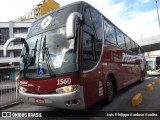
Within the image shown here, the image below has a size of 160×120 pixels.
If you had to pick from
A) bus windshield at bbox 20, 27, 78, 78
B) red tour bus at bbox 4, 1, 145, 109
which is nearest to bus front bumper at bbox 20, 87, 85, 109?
red tour bus at bbox 4, 1, 145, 109

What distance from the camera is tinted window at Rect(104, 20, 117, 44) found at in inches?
329

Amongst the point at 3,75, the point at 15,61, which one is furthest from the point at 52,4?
the point at 3,75

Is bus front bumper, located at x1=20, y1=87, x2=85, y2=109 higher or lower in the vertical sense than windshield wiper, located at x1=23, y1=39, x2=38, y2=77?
lower

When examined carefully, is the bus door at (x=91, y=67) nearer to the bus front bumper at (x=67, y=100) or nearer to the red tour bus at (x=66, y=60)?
the red tour bus at (x=66, y=60)

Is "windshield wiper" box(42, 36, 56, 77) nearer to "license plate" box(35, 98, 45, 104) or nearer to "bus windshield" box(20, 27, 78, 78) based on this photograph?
"bus windshield" box(20, 27, 78, 78)

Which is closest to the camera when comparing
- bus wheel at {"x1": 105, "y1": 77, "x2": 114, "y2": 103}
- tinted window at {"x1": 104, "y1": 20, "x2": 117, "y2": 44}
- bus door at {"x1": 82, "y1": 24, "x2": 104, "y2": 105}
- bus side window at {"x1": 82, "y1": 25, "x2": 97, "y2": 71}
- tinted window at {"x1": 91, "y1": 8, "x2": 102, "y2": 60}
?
bus door at {"x1": 82, "y1": 24, "x2": 104, "y2": 105}

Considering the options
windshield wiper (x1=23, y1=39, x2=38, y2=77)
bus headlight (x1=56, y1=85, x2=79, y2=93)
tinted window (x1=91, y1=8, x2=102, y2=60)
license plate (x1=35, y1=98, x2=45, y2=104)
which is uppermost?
tinted window (x1=91, y1=8, x2=102, y2=60)

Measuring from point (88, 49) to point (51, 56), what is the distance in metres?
1.15

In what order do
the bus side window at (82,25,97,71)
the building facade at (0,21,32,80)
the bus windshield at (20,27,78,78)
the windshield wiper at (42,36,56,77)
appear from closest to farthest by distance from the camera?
the bus windshield at (20,27,78,78), the windshield wiper at (42,36,56,77), the bus side window at (82,25,97,71), the building facade at (0,21,32,80)

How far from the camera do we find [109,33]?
29.2ft

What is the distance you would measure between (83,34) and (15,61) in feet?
156

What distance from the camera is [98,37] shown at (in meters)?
7.44

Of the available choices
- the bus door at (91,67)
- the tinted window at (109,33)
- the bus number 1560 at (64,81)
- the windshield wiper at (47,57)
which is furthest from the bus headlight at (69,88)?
the tinted window at (109,33)

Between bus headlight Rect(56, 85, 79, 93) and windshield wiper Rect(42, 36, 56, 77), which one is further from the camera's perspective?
windshield wiper Rect(42, 36, 56, 77)
